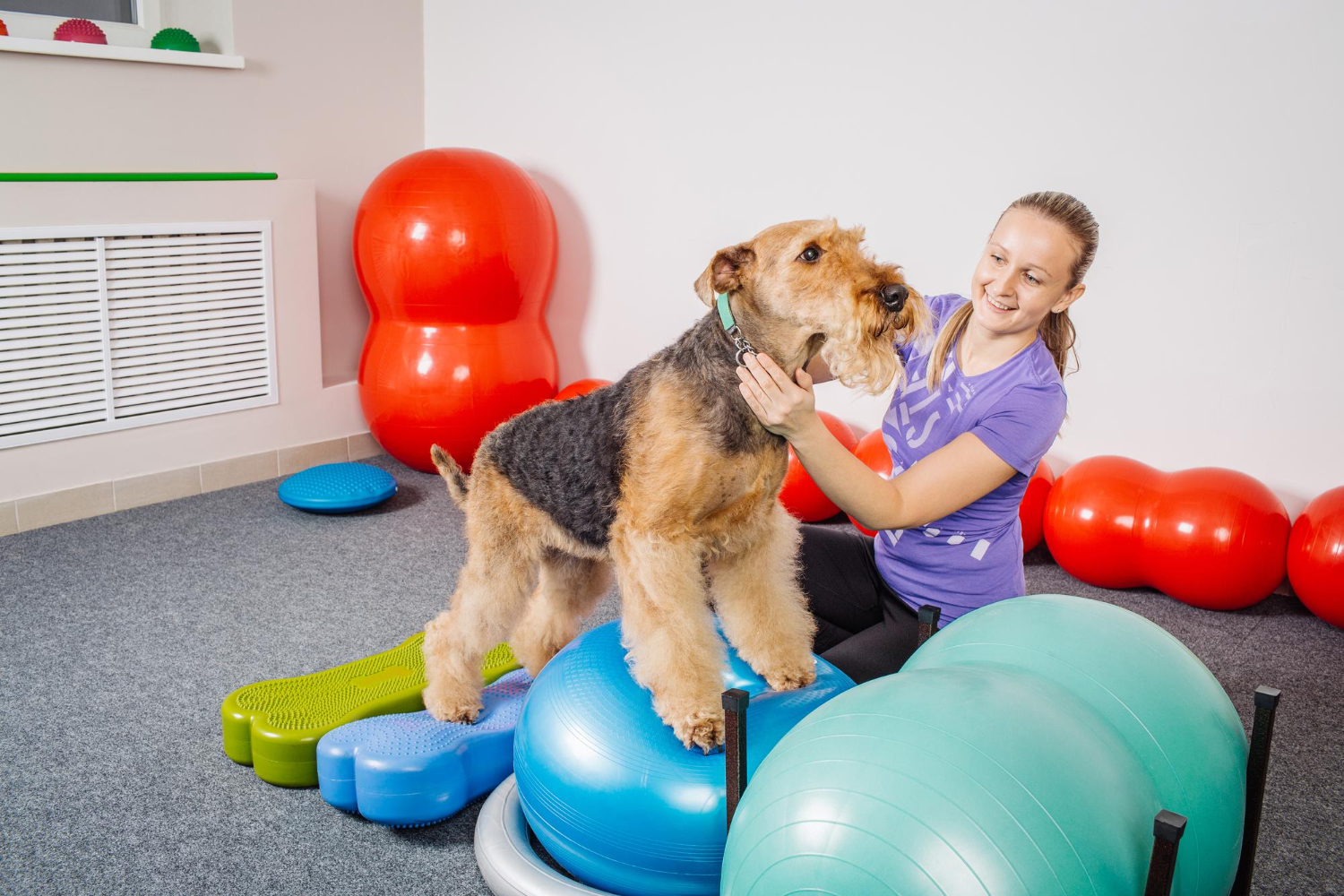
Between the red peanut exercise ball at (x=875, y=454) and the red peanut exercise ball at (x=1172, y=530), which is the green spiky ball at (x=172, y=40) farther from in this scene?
the red peanut exercise ball at (x=1172, y=530)

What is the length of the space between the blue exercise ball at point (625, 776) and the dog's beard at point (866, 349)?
59 cm

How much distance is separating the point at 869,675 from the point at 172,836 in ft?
4.78

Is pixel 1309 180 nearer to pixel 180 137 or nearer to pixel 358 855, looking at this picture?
pixel 358 855

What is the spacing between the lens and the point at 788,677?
1848 millimetres

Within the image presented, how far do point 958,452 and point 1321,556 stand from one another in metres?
1.75

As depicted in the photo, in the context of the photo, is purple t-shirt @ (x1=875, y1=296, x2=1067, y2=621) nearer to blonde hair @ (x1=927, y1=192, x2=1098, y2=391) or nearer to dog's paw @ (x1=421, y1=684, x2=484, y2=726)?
blonde hair @ (x1=927, y1=192, x2=1098, y2=391)

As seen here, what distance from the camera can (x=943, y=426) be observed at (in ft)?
6.92

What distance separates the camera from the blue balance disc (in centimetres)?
383

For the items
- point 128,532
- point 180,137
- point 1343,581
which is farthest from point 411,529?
point 1343,581

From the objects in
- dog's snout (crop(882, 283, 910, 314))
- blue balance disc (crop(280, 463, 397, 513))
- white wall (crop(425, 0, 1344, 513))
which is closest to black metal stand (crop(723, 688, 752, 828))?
dog's snout (crop(882, 283, 910, 314))

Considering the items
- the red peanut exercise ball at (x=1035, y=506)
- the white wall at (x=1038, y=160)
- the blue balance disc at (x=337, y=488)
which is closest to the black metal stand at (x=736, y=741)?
the red peanut exercise ball at (x=1035, y=506)

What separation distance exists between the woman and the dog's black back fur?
0.11 metres

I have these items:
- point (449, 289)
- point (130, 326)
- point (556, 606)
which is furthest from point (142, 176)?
point (556, 606)

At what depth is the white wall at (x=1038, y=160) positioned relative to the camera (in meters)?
3.12
